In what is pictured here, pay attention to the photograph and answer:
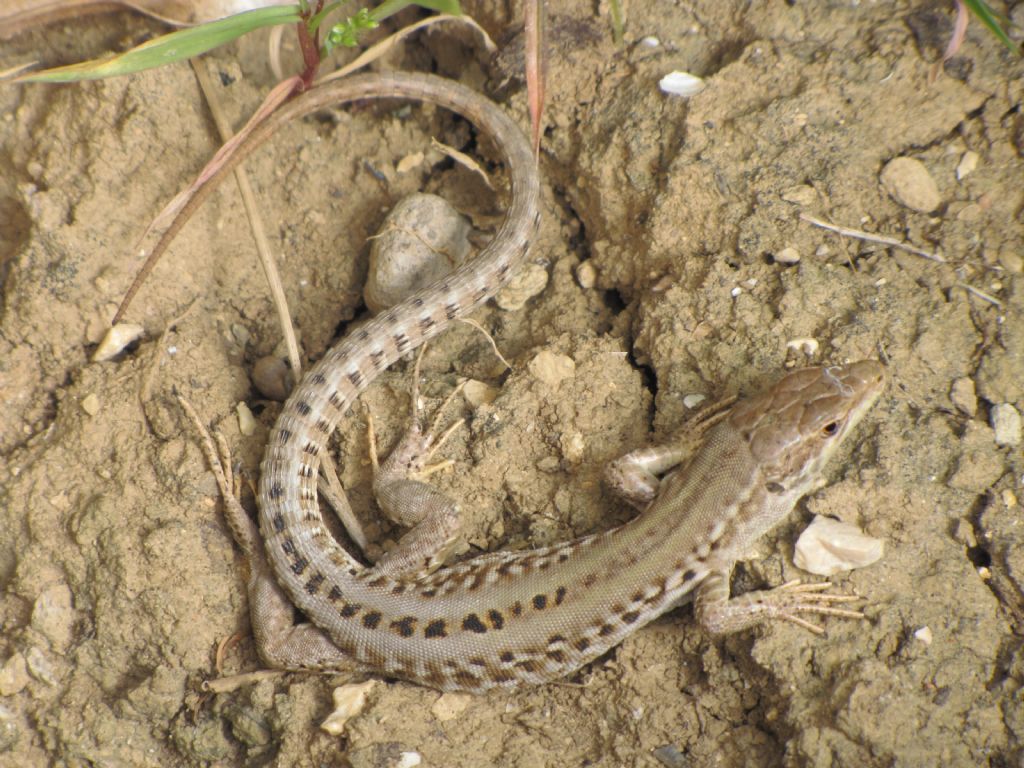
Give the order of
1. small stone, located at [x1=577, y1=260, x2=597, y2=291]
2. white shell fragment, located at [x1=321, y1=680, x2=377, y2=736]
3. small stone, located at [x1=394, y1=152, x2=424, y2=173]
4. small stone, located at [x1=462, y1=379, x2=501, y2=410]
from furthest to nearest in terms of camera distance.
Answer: small stone, located at [x1=394, y1=152, x2=424, y2=173] < small stone, located at [x1=577, y1=260, x2=597, y2=291] < small stone, located at [x1=462, y1=379, x2=501, y2=410] < white shell fragment, located at [x1=321, y1=680, x2=377, y2=736]

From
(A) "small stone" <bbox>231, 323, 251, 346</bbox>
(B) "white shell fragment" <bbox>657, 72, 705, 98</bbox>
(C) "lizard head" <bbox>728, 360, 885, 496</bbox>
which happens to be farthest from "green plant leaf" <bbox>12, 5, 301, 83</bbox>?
(C) "lizard head" <bbox>728, 360, 885, 496</bbox>

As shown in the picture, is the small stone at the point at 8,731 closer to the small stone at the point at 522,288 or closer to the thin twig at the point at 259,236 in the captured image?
the thin twig at the point at 259,236

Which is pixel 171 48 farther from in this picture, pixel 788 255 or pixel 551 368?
pixel 788 255

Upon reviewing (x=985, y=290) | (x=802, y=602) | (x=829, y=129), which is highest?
(x=829, y=129)

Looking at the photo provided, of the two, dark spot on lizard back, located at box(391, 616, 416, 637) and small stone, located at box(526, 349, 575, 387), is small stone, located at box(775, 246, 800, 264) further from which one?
dark spot on lizard back, located at box(391, 616, 416, 637)

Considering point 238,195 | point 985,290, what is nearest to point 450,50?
point 238,195

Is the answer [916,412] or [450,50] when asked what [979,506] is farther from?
[450,50]

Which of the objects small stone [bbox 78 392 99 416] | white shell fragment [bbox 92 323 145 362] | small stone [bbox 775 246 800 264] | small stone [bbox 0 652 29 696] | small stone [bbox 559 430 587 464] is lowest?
small stone [bbox 559 430 587 464]
